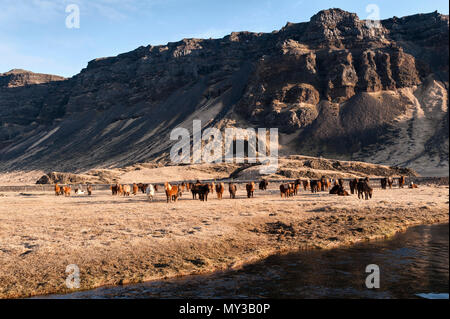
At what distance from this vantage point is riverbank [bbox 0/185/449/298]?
10.6 meters

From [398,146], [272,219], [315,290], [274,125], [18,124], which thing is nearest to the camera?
[315,290]

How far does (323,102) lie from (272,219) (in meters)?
84.8

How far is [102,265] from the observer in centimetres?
1101

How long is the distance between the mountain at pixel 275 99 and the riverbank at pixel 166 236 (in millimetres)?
51603

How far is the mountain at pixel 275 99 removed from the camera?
283 feet

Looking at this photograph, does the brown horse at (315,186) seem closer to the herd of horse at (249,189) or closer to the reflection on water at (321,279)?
the herd of horse at (249,189)

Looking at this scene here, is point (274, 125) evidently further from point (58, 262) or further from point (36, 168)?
point (58, 262)

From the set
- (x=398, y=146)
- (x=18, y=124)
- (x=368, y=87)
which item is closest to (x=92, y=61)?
(x=18, y=124)

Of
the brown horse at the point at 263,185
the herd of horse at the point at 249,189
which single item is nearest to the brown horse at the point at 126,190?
the herd of horse at the point at 249,189

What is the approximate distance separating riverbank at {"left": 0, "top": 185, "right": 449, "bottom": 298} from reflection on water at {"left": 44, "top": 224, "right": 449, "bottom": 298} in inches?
29.3

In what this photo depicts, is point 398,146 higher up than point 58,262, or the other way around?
point 398,146

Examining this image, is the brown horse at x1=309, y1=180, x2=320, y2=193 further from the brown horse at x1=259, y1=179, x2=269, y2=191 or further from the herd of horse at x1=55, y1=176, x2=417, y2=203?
the brown horse at x1=259, y1=179, x2=269, y2=191

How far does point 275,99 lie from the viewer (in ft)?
333

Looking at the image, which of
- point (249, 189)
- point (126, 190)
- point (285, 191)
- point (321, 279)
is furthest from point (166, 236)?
point (126, 190)
